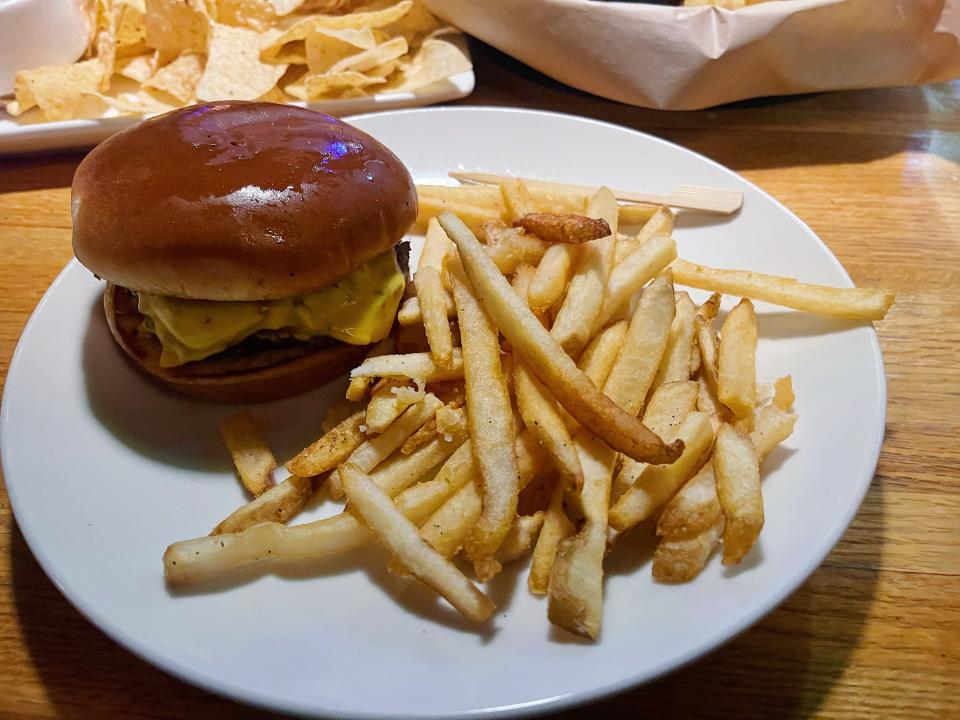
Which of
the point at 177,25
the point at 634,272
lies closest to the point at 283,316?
the point at 634,272

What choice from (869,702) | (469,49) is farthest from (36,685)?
(469,49)

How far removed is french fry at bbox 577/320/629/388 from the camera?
1.64 m

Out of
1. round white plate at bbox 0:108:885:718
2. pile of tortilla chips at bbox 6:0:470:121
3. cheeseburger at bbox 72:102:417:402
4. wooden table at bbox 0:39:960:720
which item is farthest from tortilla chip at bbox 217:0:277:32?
round white plate at bbox 0:108:885:718

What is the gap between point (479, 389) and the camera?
1523mm

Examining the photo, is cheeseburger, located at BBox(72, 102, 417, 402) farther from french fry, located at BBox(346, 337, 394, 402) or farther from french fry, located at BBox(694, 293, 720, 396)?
french fry, located at BBox(694, 293, 720, 396)

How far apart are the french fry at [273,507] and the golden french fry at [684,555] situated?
80cm

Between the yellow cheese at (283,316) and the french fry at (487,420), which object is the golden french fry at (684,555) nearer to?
the french fry at (487,420)

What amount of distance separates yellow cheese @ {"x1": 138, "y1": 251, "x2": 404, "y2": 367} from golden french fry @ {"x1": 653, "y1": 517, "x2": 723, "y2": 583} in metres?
0.91

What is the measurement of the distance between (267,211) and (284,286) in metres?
0.18

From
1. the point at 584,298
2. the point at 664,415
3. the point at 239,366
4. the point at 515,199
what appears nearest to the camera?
the point at 664,415

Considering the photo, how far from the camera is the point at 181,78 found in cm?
310

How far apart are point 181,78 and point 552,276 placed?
2293 millimetres

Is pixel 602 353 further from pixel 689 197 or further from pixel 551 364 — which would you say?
pixel 689 197

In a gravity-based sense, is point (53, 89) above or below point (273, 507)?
above
